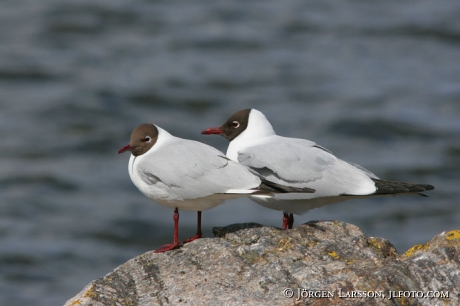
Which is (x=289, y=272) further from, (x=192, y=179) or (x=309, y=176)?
(x=309, y=176)

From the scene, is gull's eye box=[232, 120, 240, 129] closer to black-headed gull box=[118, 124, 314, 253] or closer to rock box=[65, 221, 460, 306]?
black-headed gull box=[118, 124, 314, 253]

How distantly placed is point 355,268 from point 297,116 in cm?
1365

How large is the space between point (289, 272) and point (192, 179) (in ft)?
4.72

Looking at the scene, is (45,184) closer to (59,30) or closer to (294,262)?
(59,30)

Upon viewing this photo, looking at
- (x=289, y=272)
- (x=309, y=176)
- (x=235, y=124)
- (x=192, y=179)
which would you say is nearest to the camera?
(x=289, y=272)

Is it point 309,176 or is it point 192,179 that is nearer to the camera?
point 192,179

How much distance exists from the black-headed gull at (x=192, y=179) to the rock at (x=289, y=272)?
0.33 m

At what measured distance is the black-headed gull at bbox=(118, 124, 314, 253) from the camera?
590 centimetres

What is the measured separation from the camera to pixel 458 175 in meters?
15.7

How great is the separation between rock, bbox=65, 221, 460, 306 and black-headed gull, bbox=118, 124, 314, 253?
1.08ft

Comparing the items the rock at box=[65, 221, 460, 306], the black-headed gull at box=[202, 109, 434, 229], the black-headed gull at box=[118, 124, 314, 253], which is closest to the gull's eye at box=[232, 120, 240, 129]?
the black-headed gull at box=[202, 109, 434, 229]

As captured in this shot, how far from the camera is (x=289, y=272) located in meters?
4.86

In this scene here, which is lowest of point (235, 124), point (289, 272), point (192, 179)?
point (289, 272)

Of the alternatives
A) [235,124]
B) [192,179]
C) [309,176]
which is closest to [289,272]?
[192,179]
